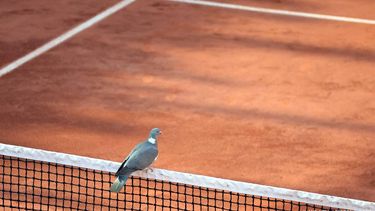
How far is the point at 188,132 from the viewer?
14.1 m

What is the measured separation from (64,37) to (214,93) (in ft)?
11.6

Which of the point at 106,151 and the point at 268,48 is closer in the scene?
the point at 106,151

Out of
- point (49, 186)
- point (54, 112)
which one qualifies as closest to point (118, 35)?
point (54, 112)

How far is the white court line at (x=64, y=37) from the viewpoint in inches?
655

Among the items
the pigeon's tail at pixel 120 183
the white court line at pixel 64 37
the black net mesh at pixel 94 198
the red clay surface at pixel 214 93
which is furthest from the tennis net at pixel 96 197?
the white court line at pixel 64 37

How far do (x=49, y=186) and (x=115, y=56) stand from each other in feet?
17.4

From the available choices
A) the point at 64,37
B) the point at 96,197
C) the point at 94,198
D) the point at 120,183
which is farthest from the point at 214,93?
the point at 120,183

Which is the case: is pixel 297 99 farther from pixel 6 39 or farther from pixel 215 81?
pixel 6 39

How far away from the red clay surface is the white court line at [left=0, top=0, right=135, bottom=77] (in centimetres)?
16

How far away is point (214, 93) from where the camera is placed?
15664 mm

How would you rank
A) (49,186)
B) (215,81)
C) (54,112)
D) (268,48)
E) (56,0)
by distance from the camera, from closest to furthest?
(49,186)
(54,112)
(215,81)
(268,48)
(56,0)

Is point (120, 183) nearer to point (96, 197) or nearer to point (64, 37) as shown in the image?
point (96, 197)

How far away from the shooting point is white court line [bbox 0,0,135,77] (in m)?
16.6

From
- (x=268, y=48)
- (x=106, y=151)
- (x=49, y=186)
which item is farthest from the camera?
(x=268, y=48)
